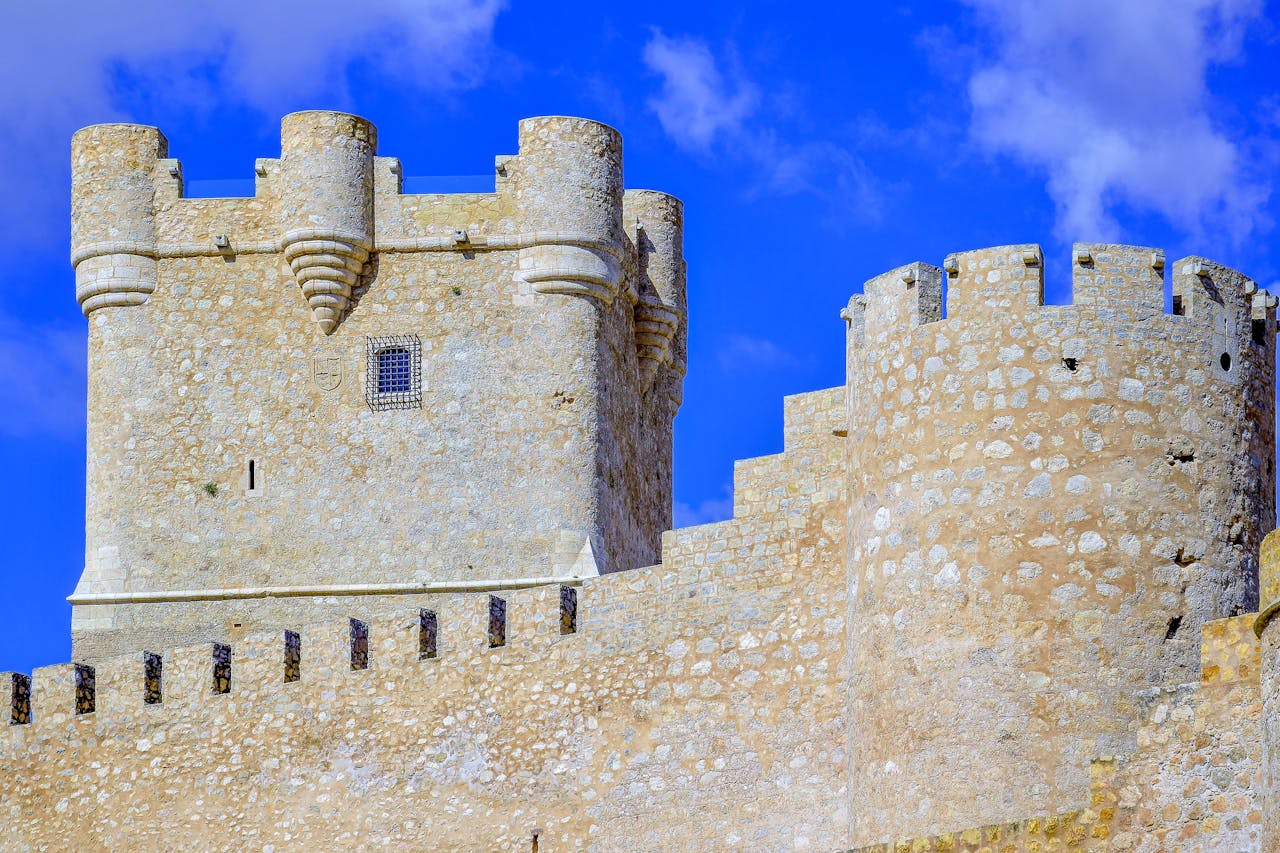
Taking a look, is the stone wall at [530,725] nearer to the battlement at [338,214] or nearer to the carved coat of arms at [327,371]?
the carved coat of arms at [327,371]

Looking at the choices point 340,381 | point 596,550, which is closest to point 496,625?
point 596,550

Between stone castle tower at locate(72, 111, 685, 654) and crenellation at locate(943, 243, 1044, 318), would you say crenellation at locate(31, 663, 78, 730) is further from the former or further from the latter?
crenellation at locate(943, 243, 1044, 318)

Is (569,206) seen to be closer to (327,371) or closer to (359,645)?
(327,371)

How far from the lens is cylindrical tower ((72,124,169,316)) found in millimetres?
28469

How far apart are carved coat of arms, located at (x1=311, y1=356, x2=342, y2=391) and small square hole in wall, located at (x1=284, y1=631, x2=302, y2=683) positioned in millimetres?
4117

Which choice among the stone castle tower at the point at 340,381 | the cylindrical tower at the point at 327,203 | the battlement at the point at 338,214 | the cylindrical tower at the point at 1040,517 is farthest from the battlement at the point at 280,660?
the battlement at the point at 338,214

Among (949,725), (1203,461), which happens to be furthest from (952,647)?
(1203,461)

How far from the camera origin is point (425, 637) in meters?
23.6

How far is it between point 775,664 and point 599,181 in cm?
770

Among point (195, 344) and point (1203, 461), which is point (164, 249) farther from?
point (1203, 461)

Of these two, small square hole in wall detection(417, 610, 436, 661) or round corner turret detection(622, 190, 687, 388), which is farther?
round corner turret detection(622, 190, 687, 388)

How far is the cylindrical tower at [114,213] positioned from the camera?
93.4 ft

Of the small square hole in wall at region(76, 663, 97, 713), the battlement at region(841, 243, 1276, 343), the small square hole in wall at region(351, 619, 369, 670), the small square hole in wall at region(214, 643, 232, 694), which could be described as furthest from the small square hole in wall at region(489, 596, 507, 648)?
the battlement at region(841, 243, 1276, 343)

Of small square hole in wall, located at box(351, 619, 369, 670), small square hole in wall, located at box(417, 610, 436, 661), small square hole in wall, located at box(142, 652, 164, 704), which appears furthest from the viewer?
small square hole in wall, located at box(142, 652, 164, 704)
